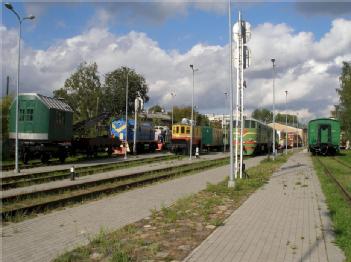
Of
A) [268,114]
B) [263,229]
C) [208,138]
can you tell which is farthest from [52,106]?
[268,114]

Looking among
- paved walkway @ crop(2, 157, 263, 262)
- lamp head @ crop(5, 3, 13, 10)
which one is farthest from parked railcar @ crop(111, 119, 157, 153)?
paved walkway @ crop(2, 157, 263, 262)

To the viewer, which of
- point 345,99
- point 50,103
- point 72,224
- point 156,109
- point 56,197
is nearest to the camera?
point 72,224

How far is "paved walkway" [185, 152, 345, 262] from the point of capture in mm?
6715

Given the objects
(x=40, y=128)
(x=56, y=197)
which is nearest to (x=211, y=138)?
(x=40, y=128)

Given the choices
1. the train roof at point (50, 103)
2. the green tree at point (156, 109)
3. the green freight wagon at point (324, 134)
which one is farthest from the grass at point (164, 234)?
the green tree at point (156, 109)

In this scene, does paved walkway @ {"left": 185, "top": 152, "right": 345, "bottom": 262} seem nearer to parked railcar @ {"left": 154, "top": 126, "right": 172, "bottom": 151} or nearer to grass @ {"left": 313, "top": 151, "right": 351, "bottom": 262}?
grass @ {"left": 313, "top": 151, "right": 351, "bottom": 262}

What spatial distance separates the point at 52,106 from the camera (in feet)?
89.9

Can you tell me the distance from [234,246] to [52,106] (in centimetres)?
2193

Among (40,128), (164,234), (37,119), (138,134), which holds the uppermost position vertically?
(37,119)

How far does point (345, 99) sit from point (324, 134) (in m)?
24.3

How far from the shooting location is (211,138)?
5109cm

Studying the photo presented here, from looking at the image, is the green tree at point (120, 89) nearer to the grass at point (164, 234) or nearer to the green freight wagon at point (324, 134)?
the green freight wagon at point (324, 134)

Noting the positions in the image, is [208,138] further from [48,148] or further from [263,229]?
[263,229]

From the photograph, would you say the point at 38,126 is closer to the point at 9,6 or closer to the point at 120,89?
the point at 9,6
